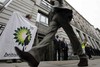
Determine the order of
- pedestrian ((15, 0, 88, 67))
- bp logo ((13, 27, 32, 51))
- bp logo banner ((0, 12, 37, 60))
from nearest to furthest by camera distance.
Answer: pedestrian ((15, 0, 88, 67)) → bp logo banner ((0, 12, 37, 60)) → bp logo ((13, 27, 32, 51))

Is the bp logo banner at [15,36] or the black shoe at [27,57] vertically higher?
the black shoe at [27,57]

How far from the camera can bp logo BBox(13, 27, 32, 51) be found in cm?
453

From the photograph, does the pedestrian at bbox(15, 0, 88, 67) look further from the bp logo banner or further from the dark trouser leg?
the bp logo banner

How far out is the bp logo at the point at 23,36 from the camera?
4.53 m

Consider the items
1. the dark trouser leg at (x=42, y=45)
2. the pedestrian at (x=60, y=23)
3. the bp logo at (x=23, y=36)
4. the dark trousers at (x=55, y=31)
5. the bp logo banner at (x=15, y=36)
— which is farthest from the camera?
the bp logo at (x=23, y=36)

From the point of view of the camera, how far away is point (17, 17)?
489 centimetres

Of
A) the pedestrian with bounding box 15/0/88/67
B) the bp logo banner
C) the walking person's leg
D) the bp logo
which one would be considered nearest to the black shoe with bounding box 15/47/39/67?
the walking person's leg

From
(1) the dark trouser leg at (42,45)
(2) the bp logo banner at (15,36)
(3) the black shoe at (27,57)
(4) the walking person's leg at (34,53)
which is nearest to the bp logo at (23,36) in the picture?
(2) the bp logo banner at (15,36)

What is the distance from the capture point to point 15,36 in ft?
14.7

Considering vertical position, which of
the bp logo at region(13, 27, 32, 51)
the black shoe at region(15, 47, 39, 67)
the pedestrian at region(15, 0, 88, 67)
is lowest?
the bp logo at region(13, 27, 32, 51)

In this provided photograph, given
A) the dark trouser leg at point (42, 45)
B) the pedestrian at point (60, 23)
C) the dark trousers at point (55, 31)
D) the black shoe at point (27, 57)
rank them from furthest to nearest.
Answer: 1. the pedestrian at point (60, 23)
2. the dark trousers at point (55, 31)
3. the dark trouser leg at point (42, 45)
4. the black shoe at point (27, 57)

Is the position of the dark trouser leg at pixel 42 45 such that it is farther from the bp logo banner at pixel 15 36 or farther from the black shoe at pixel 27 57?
the bp logo banner at pixel 15 36

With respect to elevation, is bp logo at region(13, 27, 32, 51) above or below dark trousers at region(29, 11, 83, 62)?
below

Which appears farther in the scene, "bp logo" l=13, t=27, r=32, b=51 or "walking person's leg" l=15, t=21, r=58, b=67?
"bp logo" l=13, t=27, r=32, b=51
